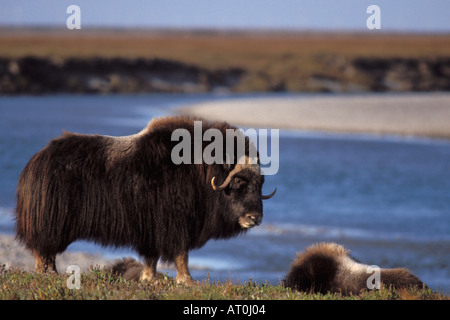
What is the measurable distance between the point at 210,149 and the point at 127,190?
2.37 feet

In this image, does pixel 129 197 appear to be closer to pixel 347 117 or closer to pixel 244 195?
pixel 244 195

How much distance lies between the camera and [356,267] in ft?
19.7

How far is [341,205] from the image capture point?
13.9 meters

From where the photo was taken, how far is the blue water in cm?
998

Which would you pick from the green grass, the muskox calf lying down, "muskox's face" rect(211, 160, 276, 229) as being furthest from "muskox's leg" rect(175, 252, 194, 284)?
the muskox calf lying down

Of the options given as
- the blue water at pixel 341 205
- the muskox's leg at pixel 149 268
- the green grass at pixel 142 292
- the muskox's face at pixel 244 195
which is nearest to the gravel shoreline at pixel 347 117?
the blue water at pixel 341 205

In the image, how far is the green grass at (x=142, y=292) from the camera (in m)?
4.95

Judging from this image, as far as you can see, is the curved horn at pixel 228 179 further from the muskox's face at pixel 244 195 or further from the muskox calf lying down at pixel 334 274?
the muskox calf lying down at pixel 334 274

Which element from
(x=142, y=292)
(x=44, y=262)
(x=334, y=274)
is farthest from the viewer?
→ (x=44, y=262)

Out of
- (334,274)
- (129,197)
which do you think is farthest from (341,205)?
(129,197)

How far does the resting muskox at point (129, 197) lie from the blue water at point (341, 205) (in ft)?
8.71

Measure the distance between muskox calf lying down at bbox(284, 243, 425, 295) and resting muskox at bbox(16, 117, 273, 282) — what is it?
1.73ft

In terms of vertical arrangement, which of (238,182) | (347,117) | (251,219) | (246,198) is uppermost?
(238,182)

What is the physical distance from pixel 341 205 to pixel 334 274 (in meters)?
7.97
